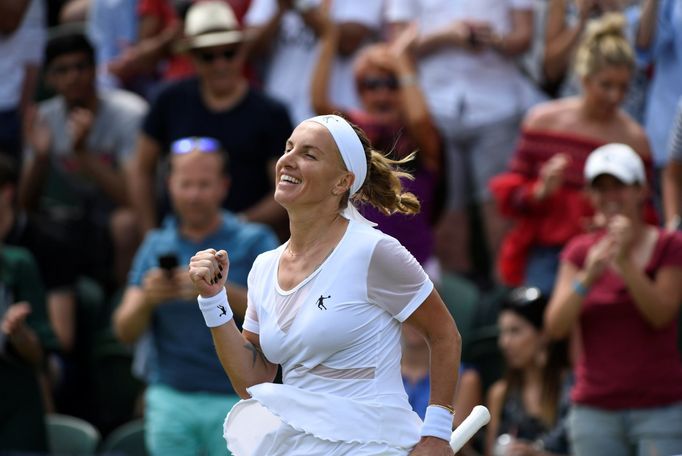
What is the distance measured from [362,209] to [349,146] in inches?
68.7

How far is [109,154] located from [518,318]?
3024mm

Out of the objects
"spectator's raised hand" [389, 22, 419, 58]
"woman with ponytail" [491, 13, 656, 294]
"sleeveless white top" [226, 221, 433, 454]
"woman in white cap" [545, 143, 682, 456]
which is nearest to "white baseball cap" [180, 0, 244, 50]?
"spectator's raised hand" [389, 22, 419, 58]

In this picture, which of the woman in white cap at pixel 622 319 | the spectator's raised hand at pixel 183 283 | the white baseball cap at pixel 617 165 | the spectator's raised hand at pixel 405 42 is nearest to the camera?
the woman in white cap at pixel 622 319

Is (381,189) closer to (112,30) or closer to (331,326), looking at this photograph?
(331,326)

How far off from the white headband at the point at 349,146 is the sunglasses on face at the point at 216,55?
343cm

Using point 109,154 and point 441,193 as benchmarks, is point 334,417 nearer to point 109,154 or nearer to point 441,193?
point 441,193

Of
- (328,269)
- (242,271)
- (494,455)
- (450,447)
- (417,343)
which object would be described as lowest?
(494,455)

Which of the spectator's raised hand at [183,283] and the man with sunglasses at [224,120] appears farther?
the man with sunglasses at [224,120]

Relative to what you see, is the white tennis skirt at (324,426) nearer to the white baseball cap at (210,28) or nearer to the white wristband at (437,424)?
the white wristband at (437,424)

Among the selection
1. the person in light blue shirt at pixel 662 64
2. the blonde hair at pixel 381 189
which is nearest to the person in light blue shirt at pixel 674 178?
the person in light blue shirt at pixel 662 64

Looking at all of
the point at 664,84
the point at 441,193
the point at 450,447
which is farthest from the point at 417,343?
the point at 450,447

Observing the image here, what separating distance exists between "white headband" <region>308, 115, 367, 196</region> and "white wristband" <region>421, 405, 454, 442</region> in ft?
2.44

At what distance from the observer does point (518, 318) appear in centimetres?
699

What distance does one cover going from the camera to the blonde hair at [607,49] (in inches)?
280
